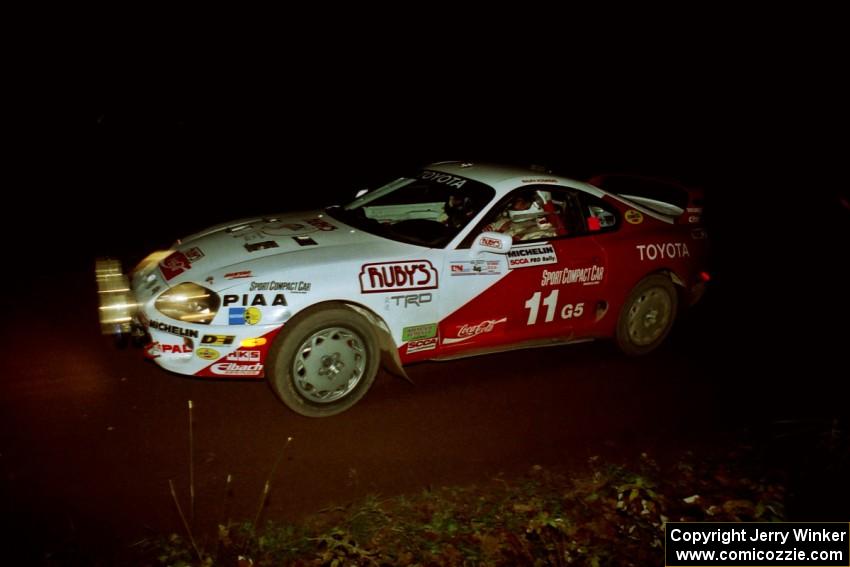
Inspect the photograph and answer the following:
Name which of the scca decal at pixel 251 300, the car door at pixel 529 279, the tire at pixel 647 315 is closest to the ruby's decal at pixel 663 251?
the tire at pixel 647 315

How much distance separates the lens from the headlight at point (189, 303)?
13.3 feet

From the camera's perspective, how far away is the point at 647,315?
5672 mm

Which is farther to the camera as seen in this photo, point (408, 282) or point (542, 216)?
point (542, 216)

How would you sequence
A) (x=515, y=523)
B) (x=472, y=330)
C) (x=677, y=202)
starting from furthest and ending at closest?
(x=677, y=202) < (x=472, y=330) < (x=515, y=523)

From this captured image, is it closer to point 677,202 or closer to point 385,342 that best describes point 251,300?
point 385,342

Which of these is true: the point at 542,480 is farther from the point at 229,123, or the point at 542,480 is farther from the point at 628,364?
the point at 229,123

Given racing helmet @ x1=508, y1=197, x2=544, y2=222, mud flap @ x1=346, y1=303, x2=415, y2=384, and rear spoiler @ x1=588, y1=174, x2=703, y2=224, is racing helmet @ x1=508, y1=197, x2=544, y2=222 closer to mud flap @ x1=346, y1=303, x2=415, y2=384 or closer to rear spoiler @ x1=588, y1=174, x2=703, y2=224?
rear spoiler @ x1=588, y1=174, x2=703, y2=224

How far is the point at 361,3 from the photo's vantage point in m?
28.3

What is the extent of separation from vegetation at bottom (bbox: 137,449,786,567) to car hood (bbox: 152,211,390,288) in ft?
5.16

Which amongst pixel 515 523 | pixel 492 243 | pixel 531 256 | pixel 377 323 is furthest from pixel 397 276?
pixel 515 523

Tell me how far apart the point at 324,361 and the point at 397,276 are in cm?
71

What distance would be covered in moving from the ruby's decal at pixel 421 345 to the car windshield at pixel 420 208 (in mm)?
643

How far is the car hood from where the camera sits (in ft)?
14.0

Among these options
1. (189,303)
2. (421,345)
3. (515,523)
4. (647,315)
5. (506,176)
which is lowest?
(515,523)
